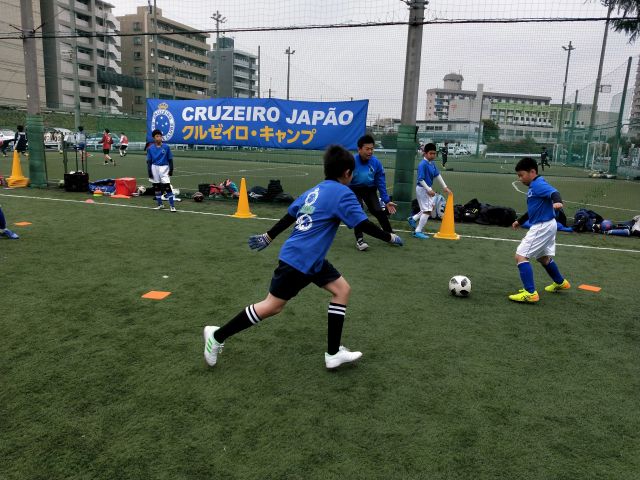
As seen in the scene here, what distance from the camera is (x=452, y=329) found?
4.88 m

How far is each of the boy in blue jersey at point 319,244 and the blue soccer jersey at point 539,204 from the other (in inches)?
110

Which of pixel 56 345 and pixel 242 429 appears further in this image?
pixel 56 345

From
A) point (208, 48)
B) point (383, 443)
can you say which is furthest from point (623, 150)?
point (208, 48)

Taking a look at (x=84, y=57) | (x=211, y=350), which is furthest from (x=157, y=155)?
(x=84, y=57)

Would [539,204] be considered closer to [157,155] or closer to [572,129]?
[157,155]

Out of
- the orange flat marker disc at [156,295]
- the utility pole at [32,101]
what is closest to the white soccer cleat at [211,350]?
the orange flat marker disc at [156,295]

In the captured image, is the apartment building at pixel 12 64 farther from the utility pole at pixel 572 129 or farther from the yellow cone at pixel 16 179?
the utility pole at pixel 572 129

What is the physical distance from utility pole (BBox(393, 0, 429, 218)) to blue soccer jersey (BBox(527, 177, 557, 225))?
5.26m

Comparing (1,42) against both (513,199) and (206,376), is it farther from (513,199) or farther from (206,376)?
(206,376)

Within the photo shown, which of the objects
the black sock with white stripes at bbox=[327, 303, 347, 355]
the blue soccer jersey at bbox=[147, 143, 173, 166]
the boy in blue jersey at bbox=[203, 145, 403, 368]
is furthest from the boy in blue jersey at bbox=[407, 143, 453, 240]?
the blue soccer jersey at bbox=[147, 143, 173, 166]

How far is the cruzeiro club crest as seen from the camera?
1413 cm

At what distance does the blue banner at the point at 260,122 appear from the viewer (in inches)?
481

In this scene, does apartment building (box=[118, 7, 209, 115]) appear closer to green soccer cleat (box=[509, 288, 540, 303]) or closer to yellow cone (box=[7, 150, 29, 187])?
yellow cone (box=[7, 150, 29, 187])

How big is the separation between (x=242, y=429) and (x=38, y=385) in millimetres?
1663
